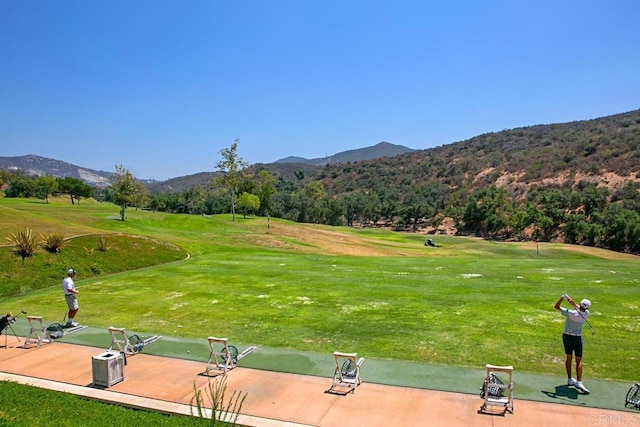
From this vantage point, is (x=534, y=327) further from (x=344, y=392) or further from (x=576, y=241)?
(x=576, y=241)

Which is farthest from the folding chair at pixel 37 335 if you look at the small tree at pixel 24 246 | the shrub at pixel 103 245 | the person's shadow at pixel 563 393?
the shrub at pixel 103 245

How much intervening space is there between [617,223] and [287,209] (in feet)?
241

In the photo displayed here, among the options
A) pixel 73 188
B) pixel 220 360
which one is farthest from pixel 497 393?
pixel 73 188

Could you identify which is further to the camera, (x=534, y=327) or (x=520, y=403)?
(x=534, y=327)

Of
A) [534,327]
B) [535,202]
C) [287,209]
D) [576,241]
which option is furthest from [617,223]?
[287,209]

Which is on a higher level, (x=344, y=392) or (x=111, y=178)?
(x=111, y=178)

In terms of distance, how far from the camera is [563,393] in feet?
33.8

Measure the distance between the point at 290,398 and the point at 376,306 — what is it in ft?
28.1

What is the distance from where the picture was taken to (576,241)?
72.1m

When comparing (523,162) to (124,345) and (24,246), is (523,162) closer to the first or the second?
(24,246)

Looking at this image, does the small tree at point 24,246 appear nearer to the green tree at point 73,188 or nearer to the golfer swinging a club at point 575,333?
the golfer swinging a club at point 575,333

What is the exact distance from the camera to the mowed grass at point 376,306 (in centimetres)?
1340

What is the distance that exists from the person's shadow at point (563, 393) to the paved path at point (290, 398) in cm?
49

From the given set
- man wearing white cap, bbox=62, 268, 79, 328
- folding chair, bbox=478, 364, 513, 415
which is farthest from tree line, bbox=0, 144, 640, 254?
folding chair, bbox=478, 364, 513, 415
